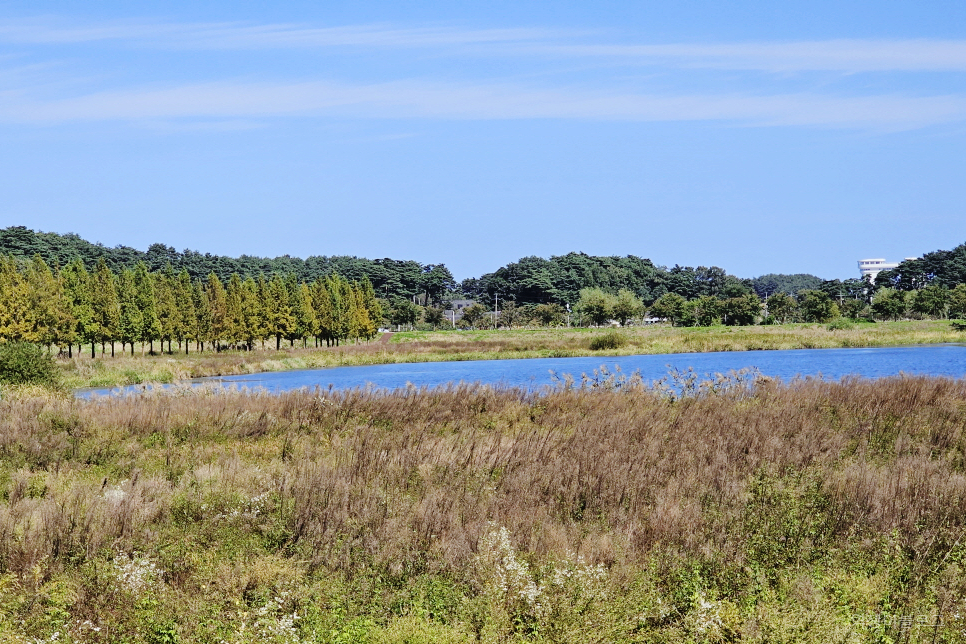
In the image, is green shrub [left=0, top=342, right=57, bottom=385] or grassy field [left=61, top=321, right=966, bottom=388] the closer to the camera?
green shrub [left=0, top=342, right=57, bottom=385]

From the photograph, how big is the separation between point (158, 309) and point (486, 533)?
64.1m

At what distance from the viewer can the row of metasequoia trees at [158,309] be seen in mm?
56031

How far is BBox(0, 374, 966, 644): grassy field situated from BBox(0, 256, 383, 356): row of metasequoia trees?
45974 mm

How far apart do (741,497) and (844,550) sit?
1552mm

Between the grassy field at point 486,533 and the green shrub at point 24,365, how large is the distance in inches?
410

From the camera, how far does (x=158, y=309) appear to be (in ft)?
222

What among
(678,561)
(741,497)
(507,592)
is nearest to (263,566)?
(507,592)

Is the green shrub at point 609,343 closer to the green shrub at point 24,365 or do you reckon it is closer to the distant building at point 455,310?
the green shrub at point 24,365

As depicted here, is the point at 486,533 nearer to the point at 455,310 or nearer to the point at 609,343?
the point at 609,343

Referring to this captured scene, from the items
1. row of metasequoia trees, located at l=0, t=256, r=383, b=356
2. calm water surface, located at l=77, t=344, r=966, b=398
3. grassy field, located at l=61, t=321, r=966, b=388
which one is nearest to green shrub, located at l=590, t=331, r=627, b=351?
grassy field, located at l=61, t=321, r=966, b=388

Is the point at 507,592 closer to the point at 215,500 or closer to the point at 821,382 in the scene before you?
the point at 215,500

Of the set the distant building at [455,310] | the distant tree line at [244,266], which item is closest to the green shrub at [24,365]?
the distant tree line at [244,266]

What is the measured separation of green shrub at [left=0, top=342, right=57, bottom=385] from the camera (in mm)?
23906

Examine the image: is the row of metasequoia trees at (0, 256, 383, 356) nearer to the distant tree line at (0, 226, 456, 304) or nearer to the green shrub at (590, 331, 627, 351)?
the green shrub at (590, 331, 627, 351)
